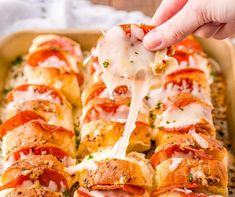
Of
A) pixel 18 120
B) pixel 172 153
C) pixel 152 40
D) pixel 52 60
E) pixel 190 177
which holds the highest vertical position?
pixel 52 60

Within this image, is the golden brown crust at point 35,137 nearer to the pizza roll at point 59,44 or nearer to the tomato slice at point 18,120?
the tomato slice at point 18,120

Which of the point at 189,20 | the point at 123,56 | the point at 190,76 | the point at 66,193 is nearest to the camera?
the point at 189,20

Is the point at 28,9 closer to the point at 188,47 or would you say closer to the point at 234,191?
the point at 188,47

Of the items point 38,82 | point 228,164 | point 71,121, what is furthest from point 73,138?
point 228,164

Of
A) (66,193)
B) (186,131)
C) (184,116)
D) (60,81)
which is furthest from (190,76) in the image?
(66,193)

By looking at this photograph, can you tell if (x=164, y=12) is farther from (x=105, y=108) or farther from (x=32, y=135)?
(x=32, y=135)

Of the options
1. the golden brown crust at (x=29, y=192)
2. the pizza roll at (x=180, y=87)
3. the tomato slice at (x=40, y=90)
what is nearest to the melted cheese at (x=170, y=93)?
the pizza roll at (x=180, y=87)
